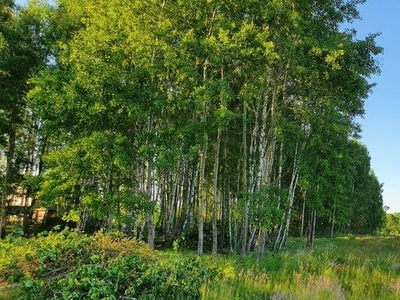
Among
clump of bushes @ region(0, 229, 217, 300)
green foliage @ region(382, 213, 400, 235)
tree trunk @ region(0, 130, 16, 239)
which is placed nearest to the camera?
clump of bushes @ region(0, 229, 217, 300)

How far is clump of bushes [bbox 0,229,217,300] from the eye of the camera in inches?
→ 212

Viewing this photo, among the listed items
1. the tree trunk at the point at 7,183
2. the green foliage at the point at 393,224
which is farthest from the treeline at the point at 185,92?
the green foliage at the point at 393,224

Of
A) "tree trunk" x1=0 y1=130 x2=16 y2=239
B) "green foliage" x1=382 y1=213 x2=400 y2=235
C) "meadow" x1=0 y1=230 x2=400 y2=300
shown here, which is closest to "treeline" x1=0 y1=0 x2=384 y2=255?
"tree trunk" x1=0 y1=130 x2=16 y2=239

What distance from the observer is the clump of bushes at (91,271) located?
5.39 m

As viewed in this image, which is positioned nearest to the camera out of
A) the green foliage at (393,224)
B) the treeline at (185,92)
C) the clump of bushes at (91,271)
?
the clump of bushes at (91,271)

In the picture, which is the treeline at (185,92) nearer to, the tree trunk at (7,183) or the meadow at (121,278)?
the tree trunk at (7,183)

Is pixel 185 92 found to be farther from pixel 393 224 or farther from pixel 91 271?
pixel 393 224

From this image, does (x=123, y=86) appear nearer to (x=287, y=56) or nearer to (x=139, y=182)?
(x=139, y=182)

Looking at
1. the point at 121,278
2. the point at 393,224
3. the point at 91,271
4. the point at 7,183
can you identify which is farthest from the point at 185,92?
the point at 393,224

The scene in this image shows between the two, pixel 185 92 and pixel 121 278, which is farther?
pixel 185 92

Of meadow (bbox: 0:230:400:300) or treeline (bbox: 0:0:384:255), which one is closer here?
meadow (bbox: 0:230:400:300)

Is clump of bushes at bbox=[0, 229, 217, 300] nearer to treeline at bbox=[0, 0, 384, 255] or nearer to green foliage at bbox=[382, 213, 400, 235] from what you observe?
treeline at bbox=[0, 0, 384, 255]

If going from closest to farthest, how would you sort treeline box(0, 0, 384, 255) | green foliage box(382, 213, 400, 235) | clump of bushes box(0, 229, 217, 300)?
clump of bushes box(0, 229, 217, 300)
treeline box(0, 0, 384, 255)
green foliage box(382, 213, 400, 235)

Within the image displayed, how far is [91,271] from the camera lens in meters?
5.61
